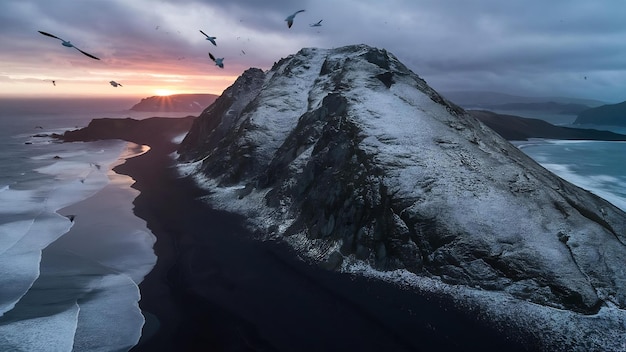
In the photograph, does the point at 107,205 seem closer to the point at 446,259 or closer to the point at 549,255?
the point at 446,259

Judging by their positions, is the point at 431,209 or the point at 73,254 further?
the point at 73,254

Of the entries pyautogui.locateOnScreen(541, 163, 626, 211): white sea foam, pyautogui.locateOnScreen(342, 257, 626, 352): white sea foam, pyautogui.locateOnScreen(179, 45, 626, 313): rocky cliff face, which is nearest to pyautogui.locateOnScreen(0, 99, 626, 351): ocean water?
pyautogui.locateOnScreen(541, 163, 626, 211): white sea foam

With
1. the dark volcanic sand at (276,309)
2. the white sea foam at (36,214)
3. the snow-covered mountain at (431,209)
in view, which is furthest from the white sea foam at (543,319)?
the white sea foam at (36,214)

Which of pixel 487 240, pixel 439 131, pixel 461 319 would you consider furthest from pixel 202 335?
pixel 439 131

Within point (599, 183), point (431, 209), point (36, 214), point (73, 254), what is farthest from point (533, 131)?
point (73, 254)

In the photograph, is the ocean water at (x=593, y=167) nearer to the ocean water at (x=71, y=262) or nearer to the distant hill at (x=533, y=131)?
the distant hill at (x=533, y=131)

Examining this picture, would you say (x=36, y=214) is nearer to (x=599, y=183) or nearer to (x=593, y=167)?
(x=599, y=183)
